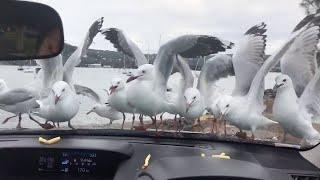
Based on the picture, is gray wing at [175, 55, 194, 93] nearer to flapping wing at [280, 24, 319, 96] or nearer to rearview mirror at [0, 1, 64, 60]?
flapping wing at [280, 24, 319, 96]

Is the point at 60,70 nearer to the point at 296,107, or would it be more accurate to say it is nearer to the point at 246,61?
the point at 246,61

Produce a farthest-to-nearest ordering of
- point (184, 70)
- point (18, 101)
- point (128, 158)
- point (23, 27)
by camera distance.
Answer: point (18, 101) < point (184, 70) < point (128, 158) < point (23, 27)

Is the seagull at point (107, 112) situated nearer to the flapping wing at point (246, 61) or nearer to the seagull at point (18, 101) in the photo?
the seagull at point (18, 101)

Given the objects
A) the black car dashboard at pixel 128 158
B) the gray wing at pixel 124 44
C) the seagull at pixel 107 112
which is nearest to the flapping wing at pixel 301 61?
the black car dashboard at pixel 128 158

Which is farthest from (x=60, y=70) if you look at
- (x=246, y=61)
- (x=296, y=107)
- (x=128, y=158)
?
(x=296, y=107)

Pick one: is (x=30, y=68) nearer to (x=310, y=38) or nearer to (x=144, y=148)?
(x=144, y=148)

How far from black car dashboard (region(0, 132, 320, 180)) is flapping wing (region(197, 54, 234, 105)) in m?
0.47

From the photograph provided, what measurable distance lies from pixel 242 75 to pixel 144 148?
92 centimetres

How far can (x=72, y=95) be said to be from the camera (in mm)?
A: 4445

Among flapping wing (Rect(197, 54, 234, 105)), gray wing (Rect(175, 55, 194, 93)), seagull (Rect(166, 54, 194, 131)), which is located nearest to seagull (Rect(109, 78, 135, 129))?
seagull (Rect(166, 54, 194, 131))

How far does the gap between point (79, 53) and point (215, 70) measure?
1044mm

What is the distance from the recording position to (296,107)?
4148 millimetres

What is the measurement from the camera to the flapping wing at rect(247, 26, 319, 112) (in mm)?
3998

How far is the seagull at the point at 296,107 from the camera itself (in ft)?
13.3
